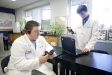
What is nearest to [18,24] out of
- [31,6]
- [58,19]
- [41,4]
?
[31,6]

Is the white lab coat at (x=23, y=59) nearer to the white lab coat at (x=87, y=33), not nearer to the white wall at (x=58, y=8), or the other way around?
the white lab coat at (x=87, y=33)

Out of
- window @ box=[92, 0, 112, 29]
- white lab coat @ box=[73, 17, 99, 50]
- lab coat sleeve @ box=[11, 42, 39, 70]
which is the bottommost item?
lab coat sleeve @ box=[11, 42, 39, 70]

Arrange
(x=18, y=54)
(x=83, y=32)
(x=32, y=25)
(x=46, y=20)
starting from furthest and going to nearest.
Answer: (x=46, y=20), (x=83, y=32), (x=32, y=25), (x=18, y=54)

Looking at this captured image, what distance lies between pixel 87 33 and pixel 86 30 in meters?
0.06

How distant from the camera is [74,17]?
3.68 metres

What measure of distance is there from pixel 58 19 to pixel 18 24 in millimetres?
2721

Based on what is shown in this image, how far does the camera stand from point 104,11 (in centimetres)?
281

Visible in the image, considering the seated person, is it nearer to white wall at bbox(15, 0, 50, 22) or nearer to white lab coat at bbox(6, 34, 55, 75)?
white lab coat at bbox(6, 34, 55, 75)

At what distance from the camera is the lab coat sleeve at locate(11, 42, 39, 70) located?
108cm

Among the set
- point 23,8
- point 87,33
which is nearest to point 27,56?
point 87,33

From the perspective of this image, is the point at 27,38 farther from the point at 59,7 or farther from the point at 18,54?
the point at 59,7

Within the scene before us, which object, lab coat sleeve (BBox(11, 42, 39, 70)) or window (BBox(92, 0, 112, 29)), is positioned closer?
lab coat sleeve (BBox(11, 42, 39, 70))

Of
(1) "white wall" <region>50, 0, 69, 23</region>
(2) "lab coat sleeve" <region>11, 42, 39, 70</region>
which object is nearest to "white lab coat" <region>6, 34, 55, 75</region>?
(2) "lab coat sleeve" <region>11, 42, 39, 70</region>

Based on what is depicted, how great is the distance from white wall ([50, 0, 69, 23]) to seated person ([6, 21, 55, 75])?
103 inches
